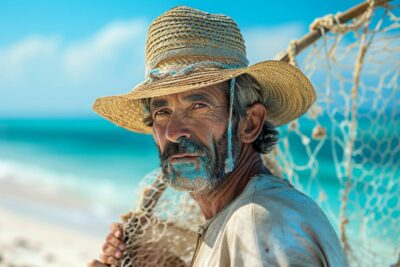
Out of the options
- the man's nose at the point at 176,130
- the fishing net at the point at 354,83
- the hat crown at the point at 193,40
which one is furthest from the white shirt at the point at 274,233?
the fishing net at the point at 354,83

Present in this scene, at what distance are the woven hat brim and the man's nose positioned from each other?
4.7 inches

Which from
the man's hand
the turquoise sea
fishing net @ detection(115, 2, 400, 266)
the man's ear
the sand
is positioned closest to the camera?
the man's ear

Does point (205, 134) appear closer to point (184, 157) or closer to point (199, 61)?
point (184, 157)

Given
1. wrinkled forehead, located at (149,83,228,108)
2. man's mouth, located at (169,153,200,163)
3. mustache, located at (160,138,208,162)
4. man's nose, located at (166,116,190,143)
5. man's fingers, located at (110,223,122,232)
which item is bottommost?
man's fingers, located at (110,223,122,232)

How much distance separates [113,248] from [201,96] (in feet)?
3.34

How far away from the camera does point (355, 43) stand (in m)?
3.27

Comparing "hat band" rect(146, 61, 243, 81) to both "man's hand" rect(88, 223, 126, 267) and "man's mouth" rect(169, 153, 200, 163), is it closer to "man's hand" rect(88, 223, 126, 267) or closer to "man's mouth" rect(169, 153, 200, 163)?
"man's mouth" rect(169, 153, 200, 163)

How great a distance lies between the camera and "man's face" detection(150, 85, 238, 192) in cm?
204

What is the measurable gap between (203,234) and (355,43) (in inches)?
71.4

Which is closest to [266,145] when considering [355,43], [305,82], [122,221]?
[305,82]

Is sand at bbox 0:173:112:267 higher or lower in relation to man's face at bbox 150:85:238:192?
lower

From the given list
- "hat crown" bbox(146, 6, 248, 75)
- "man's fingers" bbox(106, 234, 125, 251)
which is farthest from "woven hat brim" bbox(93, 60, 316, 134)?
"man's fingers" bbox(106, 234, 125, 251)

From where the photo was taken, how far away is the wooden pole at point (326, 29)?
296cm

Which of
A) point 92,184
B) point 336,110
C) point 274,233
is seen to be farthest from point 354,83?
point 92,184
